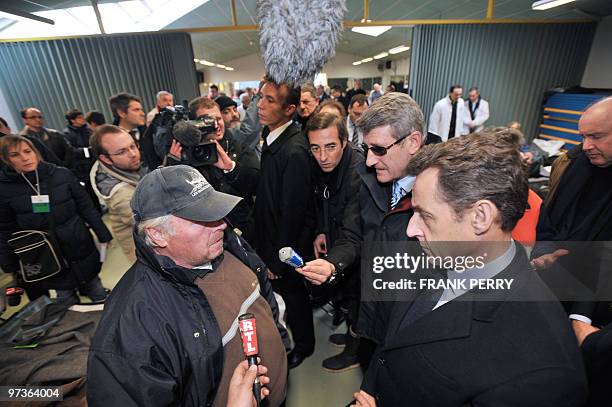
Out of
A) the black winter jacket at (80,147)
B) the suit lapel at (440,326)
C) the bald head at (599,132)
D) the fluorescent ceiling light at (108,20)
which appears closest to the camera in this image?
the suit lapel at (440,326)

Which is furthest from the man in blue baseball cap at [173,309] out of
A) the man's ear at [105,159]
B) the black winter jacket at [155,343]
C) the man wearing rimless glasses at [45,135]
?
the man wearing rimless glasses at [45,135]

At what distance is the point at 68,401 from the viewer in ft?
4.66

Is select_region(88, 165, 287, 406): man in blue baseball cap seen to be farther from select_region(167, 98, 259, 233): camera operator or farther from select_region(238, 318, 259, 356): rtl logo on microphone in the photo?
select_region(167, 98, 259, 233): camera operator

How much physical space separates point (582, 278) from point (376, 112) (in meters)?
1.59

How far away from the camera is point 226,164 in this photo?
6.44 feet

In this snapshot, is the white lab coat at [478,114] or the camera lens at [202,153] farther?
the white lab coat at [478,114]

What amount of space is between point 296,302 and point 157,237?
1333 millimetres

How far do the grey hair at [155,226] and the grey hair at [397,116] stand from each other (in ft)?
3.31

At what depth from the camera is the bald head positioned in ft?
5.00

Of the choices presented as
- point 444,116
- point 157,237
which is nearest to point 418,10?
point 444,116

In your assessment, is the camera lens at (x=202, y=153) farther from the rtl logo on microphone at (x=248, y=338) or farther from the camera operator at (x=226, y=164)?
the rtl logo on microphone at (x=248, y=338)

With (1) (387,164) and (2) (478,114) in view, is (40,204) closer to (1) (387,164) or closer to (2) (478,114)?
(1) (387,164)

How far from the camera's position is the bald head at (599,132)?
152 cm

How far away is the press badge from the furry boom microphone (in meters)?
2.04
